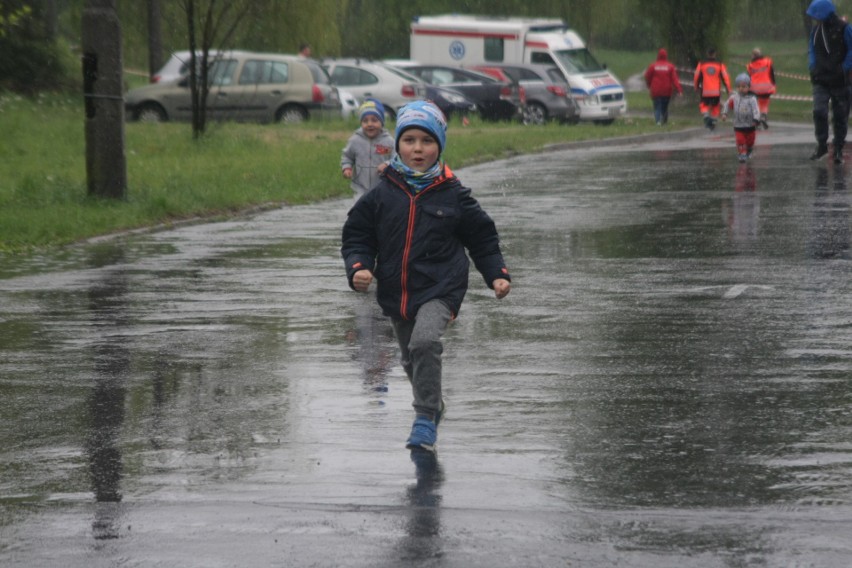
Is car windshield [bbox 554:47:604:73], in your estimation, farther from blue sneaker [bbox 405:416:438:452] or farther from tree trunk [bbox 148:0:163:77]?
blue sneaker [bbox 405:416:438:452]

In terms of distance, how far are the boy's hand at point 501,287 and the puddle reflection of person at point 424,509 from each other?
0.70 m

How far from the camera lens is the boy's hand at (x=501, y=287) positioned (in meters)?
6.64

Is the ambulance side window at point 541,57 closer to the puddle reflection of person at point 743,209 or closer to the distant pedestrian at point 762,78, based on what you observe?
the distant pedestrian at point 762,78

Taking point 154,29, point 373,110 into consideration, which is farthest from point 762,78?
point 373,110

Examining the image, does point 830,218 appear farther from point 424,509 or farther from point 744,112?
point 424,509

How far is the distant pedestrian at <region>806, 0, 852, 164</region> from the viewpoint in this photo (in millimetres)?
20250

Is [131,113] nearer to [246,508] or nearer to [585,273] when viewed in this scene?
[585,273]

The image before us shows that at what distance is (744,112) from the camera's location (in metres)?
22.7

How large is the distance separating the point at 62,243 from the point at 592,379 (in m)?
7.48

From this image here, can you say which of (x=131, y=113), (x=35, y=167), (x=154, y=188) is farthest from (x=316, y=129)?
(x=154, y=188)

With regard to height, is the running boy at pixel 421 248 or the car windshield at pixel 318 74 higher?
the car windshield at pixel 318 74

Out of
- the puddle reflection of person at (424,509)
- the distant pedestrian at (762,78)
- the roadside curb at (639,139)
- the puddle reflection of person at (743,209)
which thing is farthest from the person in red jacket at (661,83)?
the puddle reflection of person at (424,509)

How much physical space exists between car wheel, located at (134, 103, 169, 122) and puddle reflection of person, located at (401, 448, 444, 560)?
89.4ft

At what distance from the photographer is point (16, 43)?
3591 cm
